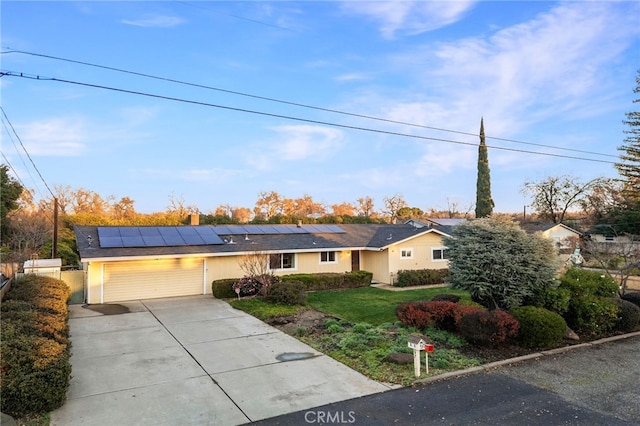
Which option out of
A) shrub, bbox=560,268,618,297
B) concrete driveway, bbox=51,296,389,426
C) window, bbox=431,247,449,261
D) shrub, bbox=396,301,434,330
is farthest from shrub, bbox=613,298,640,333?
window, bbox=431,247,449,261

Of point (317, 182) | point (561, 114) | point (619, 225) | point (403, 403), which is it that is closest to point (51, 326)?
point (403, 403)

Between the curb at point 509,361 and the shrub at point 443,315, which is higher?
the shrub at point 443,315

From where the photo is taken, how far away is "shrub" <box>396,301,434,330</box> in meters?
10.5

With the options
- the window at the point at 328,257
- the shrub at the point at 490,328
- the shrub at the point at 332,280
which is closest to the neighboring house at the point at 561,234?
the shrub at the point at 332,280

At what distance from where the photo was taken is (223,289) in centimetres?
1733

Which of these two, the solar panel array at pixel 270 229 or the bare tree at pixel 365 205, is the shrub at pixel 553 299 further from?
the bare tree at pixel 365 205

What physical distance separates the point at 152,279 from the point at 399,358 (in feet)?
42.2

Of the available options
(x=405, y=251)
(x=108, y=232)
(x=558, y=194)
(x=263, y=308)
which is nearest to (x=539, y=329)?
(x=263, y=308)

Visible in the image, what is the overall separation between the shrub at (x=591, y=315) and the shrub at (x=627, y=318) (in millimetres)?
236

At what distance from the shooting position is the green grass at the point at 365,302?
1304cm

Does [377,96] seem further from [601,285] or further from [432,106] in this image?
[601,285]

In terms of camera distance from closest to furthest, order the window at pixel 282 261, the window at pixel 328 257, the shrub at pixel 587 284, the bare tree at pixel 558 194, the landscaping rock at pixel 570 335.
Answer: the landscaping rock at pixel 570 335
the shrub at pixel 587 284
the window at pixel 282 261
the window at pixel 328 257
the bare tree at pixel 558 194

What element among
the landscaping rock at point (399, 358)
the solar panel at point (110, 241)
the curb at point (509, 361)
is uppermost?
the solar panel at point (110, 241)

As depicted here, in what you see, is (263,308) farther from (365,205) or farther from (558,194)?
(558,194)
